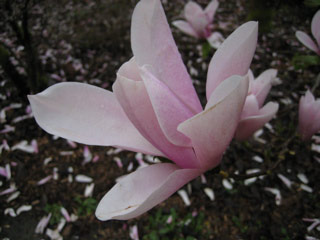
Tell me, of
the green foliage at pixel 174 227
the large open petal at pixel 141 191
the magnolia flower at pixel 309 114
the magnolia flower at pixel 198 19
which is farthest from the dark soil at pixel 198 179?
the large open petal at pixel 141 191

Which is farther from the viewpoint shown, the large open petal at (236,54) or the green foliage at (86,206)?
the green foliage at (86,206)

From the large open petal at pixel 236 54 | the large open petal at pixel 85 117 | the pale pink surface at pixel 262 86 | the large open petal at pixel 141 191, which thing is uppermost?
the large open petal at pixel 236 54

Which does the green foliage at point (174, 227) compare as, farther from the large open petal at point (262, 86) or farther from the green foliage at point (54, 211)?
the large open petal at point (262, 86)

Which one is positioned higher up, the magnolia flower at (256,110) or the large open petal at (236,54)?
the large open petal at (236,54)

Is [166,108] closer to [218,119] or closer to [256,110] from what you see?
[218,119]

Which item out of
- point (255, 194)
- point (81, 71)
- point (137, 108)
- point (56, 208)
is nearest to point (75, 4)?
A: point (81, 71)
